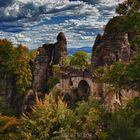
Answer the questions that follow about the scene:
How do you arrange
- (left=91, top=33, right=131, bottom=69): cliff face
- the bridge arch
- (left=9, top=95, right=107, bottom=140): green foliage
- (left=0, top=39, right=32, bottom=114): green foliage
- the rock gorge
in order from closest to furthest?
(left=9, top=95, right=107, bottom=140): green foliage, the rock gorge, (left=91, top=33, right=131, bottom=69): cliff face, the bridge arch, (left=0, top=39, right=32, bottom=114): green foliage

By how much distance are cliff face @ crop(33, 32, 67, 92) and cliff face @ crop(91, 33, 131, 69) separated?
17.6m

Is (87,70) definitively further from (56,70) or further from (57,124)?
(57,124)

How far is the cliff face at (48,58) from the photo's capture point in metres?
88.0

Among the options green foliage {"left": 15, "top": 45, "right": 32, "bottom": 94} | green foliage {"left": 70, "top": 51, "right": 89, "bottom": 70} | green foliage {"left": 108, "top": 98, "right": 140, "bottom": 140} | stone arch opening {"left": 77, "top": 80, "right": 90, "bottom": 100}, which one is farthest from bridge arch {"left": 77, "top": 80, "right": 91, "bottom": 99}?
green foliage {"left": 70, "top": 51, "right": 89, "bottom": 70}

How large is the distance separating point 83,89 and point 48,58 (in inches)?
633

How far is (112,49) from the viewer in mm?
69125

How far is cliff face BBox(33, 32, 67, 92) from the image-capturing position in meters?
88.0

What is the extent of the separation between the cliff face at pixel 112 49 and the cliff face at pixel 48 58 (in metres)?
17.6

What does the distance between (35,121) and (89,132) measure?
4.80 metres

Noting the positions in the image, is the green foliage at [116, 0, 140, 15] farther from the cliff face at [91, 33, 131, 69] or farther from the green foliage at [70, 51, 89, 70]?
the green foliage at [70, 51, 89, 70]

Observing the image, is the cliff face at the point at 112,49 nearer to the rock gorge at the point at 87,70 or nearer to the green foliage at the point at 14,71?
the rock gorge at the point at 87,70

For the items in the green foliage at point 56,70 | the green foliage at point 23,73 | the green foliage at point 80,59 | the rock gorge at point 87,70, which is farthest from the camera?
the green foliage at point 80,59

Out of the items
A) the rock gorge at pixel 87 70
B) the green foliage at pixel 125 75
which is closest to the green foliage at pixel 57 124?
the rock gorge at pixel 87 70

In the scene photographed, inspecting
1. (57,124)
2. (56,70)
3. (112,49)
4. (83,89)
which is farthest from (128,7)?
(56,70)
